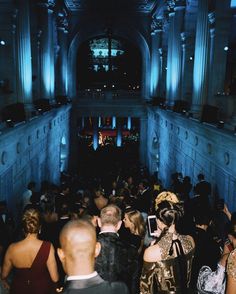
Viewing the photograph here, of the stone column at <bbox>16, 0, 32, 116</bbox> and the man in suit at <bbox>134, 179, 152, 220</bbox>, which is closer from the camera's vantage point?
the man in suit at <bbox>134, 179, 152, 220</bbox>

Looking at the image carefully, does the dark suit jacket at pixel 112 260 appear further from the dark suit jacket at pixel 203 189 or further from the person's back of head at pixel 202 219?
the dark suit jacket at pixel 203 189

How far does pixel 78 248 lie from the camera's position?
2711mm

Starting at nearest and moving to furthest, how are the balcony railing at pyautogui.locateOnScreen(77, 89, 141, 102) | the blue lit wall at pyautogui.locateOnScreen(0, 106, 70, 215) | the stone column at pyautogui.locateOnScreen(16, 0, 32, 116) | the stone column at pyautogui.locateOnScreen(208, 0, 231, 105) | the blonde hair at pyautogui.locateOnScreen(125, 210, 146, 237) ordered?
the blonde hair at pyautogui.locateOnScreen(125, 210, 146, 237) → the blue lit wall at pyautogui.locateOnScreen(0, 106, 70, 215) → the stone column at pyautogui.locateOnScreen(208, 0, 231, 105) → the stone column at pyautogui.locateOnScreen(16, 0, 32, 116) → the balcony railing at pyautogui.locateOnScreen(77, 89, 141, 102)

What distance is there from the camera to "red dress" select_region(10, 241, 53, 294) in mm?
4410

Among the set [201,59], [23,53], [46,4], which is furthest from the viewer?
[46,4]

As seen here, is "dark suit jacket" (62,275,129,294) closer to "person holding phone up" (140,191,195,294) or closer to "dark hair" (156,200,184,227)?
"person holding phone up" (140,191,195,294)

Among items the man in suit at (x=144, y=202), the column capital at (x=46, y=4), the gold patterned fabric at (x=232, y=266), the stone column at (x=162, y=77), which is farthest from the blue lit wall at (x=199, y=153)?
the column capital at (x=46, y=4)

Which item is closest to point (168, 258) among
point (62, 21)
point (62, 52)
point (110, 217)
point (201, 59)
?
point (110, 217)

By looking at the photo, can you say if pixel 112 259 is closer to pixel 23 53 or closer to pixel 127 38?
pixel 23 53

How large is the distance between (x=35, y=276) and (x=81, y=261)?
1992 mm

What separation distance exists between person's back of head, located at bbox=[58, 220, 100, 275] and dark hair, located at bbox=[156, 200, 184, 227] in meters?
1.52

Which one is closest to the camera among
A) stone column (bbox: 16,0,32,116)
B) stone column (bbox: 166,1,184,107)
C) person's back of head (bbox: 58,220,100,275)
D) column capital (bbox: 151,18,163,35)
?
person's back of head (bbox: 58,220,100,275)

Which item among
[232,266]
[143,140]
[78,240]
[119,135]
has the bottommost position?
[119,135]

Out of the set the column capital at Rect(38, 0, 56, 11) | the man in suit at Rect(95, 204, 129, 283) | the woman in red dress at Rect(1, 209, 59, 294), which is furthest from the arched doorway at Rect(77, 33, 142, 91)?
the man in suit at Rect(95, 204, 129, 283)
